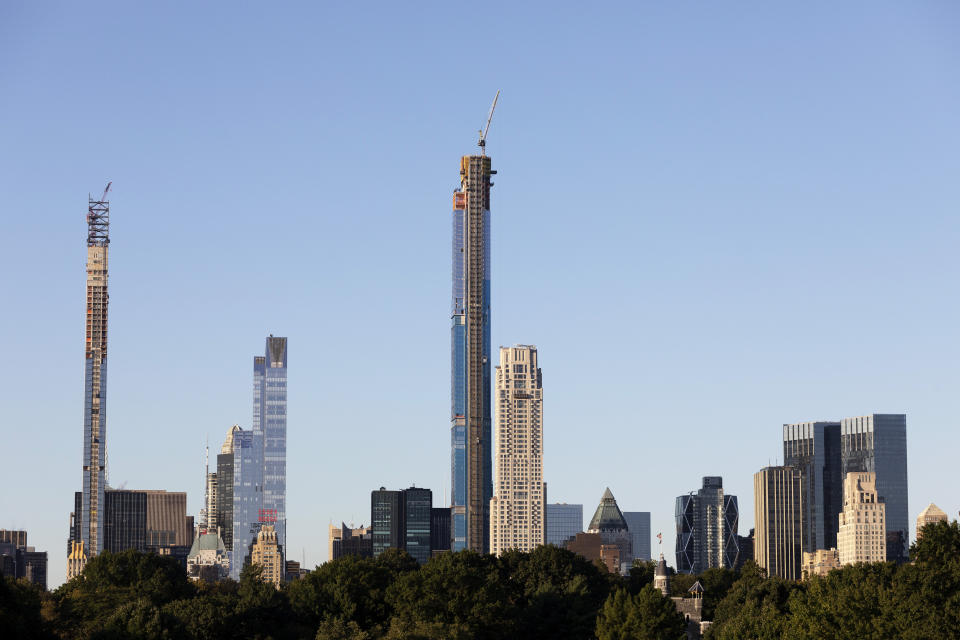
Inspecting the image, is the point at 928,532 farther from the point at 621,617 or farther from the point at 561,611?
the point at 561,611

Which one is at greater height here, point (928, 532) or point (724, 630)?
point (928, 532)

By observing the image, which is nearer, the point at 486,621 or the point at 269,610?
the point at 269,610

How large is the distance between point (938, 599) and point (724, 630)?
34.4 meters

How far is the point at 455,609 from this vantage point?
180 m

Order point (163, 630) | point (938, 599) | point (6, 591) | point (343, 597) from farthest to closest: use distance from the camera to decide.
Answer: point (343, 597)
point (938, 599)
point (163, 630)
point (6, 591)

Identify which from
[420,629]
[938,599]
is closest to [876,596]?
[938,599]

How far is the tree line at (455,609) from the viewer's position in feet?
444

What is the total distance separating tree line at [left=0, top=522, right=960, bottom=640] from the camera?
13538 cm

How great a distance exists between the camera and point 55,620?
15200 centimetres

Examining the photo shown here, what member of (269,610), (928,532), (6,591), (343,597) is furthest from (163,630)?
(928,532)

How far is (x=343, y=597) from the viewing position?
7343 inches

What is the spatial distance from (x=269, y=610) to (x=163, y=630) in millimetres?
30084

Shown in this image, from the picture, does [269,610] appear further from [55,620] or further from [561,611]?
[561,611]

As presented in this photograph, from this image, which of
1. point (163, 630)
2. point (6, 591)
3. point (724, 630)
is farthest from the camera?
point (724, 630)
